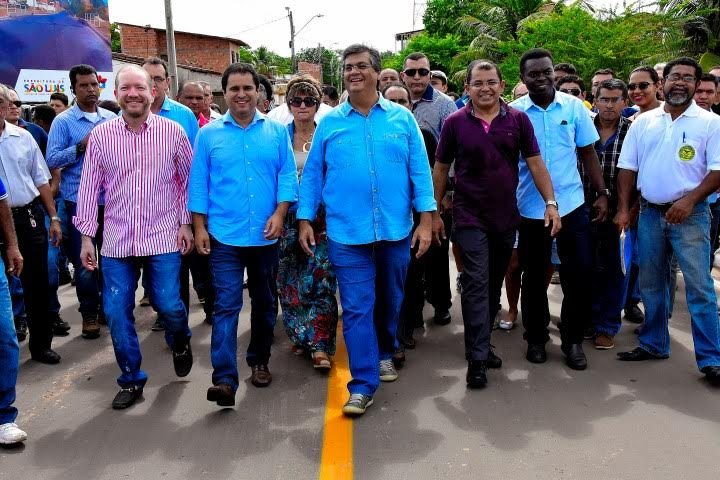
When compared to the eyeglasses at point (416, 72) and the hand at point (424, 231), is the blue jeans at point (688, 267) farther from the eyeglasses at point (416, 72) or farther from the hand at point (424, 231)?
the eyeglasses at point (416, 72)

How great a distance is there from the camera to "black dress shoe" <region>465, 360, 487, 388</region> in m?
4.70

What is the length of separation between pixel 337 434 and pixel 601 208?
2637 mm

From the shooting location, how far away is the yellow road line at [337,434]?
3596 millimetres

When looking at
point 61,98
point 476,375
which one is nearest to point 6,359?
point 476,375

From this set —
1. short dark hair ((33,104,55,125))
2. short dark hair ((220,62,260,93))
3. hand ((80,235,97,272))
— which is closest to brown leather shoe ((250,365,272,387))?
hand ((80,235,97,272))

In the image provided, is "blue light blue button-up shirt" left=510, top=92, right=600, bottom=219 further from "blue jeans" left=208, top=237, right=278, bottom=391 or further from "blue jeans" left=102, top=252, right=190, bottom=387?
"blue jeans" left=102, top=252, right=190, bottom=387

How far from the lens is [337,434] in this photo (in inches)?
159

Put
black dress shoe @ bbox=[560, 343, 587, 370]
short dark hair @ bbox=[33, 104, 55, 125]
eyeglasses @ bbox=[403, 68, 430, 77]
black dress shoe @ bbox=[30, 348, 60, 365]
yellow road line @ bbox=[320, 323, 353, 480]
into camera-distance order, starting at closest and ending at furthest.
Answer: yellow road line @ bbox=[320, 323, 353, 480]
black dress shoe @ bbox=[560, 343, 587, 370]
black dress shoe @ bbox=[30, 348, 60, 365]
eyeglasses @ bbox=[403, 68, 430, 77]
short dark hair @ bbox=[33, 104, 55, 125]

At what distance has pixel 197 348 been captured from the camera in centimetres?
576

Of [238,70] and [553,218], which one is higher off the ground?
[238,70]

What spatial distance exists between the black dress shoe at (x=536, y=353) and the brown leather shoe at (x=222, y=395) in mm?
2220

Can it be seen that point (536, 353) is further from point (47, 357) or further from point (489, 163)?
A: point (47, 357)

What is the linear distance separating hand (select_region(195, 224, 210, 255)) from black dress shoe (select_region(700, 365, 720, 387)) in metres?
3.33

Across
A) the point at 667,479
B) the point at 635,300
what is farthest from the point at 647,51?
the point at 667,479
